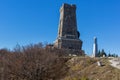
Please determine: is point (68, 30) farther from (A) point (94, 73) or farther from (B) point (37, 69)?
(B) point (37, 69)

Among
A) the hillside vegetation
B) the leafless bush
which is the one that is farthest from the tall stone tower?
the leafless bush

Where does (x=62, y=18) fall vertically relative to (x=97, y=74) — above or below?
above

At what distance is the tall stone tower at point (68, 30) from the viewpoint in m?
51.6

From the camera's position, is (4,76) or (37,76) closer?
(37,76)

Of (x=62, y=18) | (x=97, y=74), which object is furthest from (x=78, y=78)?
(x=62, y=18)

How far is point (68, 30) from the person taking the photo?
53.6 m

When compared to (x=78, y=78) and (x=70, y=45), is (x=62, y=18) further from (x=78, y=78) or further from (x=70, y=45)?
(x=78, y=78)

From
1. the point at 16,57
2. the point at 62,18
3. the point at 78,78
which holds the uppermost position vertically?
the point at 62,18

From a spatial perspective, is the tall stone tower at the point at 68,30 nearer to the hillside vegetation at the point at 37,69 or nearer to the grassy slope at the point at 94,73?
the grassy slope at the point at 94,73

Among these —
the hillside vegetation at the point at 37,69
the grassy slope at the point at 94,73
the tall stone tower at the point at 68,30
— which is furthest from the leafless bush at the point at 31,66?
the tall stone tower at the point at 68,30

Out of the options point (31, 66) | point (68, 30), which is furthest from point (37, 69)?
point (68, 30)

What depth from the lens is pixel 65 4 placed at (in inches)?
2186

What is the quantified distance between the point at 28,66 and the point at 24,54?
1705mm

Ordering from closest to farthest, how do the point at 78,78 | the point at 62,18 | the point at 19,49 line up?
1. the point at 78,78
2. the point at 19,49
3. the point at 62,18
